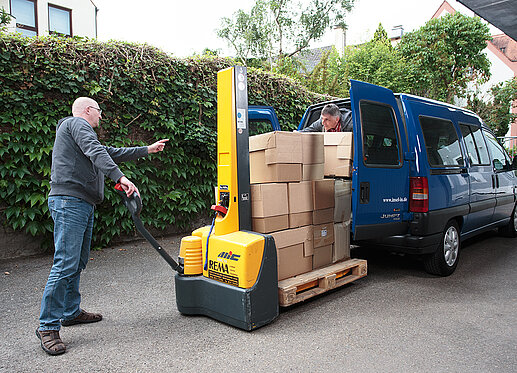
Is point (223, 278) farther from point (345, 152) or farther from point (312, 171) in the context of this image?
point (345, 152)

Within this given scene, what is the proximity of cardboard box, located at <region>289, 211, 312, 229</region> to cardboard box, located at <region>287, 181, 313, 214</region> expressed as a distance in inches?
1.6

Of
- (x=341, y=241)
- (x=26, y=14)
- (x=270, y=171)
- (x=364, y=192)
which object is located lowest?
(x=341, y=241)

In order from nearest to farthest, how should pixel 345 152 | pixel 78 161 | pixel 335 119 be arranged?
pixel 78 161 < pixel 345 152 < pixel 335 119

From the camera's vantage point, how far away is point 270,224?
11.3 feet

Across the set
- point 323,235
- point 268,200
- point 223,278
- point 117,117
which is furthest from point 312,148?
point 117,117

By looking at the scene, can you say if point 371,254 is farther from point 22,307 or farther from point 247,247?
point 22,307

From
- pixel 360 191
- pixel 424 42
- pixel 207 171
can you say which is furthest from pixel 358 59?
pixel 360 191

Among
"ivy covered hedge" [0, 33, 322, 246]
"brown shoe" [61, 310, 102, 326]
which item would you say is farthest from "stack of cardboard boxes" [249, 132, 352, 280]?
"ivy covered hedge" [0, 33, 322, 246]

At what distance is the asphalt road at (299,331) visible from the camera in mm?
2596

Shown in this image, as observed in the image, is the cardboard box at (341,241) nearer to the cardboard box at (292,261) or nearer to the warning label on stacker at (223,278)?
the cardboard box at (292,261)

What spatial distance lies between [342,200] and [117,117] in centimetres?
381

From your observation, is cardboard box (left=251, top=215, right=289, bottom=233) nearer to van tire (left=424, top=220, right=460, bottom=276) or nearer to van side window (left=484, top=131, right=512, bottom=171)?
van tire (left=424, top=220, right=460, bottom=276)

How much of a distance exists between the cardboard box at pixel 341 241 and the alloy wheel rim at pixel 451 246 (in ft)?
4.16

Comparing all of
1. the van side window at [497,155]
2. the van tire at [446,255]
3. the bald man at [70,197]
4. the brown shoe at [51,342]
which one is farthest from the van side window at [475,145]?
the brown shoe at [51,342]
